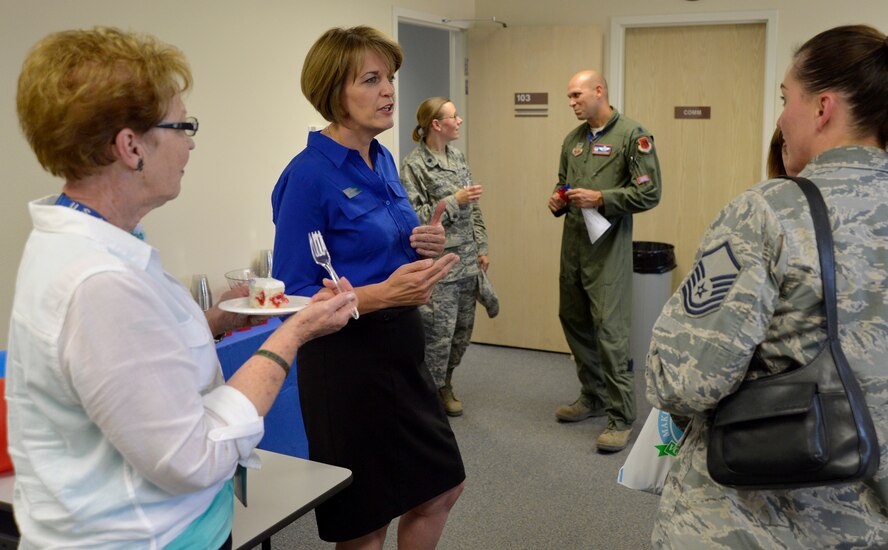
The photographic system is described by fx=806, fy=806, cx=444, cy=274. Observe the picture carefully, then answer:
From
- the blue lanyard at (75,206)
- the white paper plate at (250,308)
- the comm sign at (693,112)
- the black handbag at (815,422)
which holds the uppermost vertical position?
the comm sign at (693,112)

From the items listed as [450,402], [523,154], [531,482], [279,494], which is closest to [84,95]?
[279,494]

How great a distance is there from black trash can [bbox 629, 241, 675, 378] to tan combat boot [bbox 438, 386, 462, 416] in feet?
4.10

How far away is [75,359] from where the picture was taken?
1.00 metres

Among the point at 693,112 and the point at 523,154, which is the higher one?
the point at 693,112

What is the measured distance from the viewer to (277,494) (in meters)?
1.69

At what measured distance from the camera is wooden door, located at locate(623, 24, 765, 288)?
4.91 meters

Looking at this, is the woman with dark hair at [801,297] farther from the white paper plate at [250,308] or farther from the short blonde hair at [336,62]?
the short blonde hair at [336,62]

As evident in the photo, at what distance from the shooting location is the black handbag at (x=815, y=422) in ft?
4.08

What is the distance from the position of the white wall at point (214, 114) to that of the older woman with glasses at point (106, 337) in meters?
1.84

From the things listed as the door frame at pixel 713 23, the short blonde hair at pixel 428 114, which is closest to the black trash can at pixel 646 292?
the door frame at pixel 713 23

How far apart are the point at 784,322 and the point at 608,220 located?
252 cm

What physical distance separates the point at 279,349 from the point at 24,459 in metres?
0.38

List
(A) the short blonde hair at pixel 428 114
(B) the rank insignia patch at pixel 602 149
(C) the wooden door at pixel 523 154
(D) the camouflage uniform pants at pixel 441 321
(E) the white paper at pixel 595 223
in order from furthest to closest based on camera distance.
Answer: (C) the wooden door at pixel 523 154 < (A) the short blonde hair at pixel 428 114 < (D) the camouflage uniform pants at pixel 441 321 < (B) the rank insignia patch at pixel 602 149 < (E) the white paper at pixel 595 223

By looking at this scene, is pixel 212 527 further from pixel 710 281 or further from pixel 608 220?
pixel 608 220
